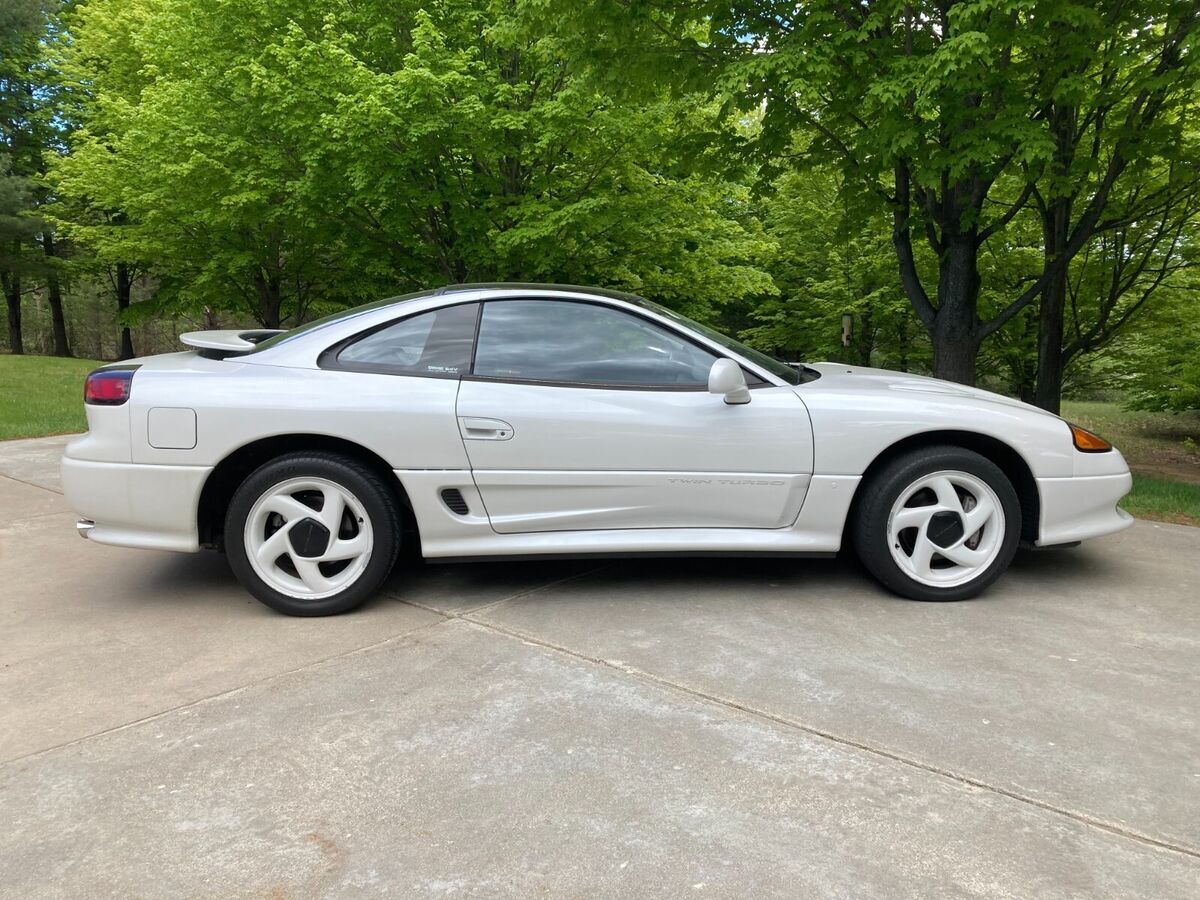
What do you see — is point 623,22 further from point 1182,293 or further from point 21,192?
point 21,192

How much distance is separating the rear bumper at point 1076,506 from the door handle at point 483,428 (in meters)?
2.49

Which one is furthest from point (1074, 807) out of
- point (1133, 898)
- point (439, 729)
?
point (439, 729)

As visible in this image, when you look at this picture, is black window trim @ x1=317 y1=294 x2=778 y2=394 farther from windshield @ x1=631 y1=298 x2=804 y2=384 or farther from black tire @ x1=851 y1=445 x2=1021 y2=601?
black tire @ x1=851 y1=445 x2=1021 y2=601

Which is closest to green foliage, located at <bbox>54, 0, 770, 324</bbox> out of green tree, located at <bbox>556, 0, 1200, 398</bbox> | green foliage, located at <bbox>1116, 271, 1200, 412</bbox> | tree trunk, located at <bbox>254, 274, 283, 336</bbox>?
green tree, located at <bbox>556, 0, 1200, 398</bbox>

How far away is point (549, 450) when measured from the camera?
12.3ft

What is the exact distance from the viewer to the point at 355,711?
2812mm

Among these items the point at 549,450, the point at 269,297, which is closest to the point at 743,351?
the point at 549,450

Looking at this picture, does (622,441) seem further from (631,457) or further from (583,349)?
(583,349)

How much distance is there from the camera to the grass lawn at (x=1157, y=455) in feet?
19.8

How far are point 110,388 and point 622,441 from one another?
227cm

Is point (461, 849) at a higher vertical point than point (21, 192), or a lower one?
lower

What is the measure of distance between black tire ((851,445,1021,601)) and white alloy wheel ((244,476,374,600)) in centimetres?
227

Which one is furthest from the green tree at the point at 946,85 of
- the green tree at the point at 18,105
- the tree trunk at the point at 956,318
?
the green tree at the point at 18,105

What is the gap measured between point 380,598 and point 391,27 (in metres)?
8.62
